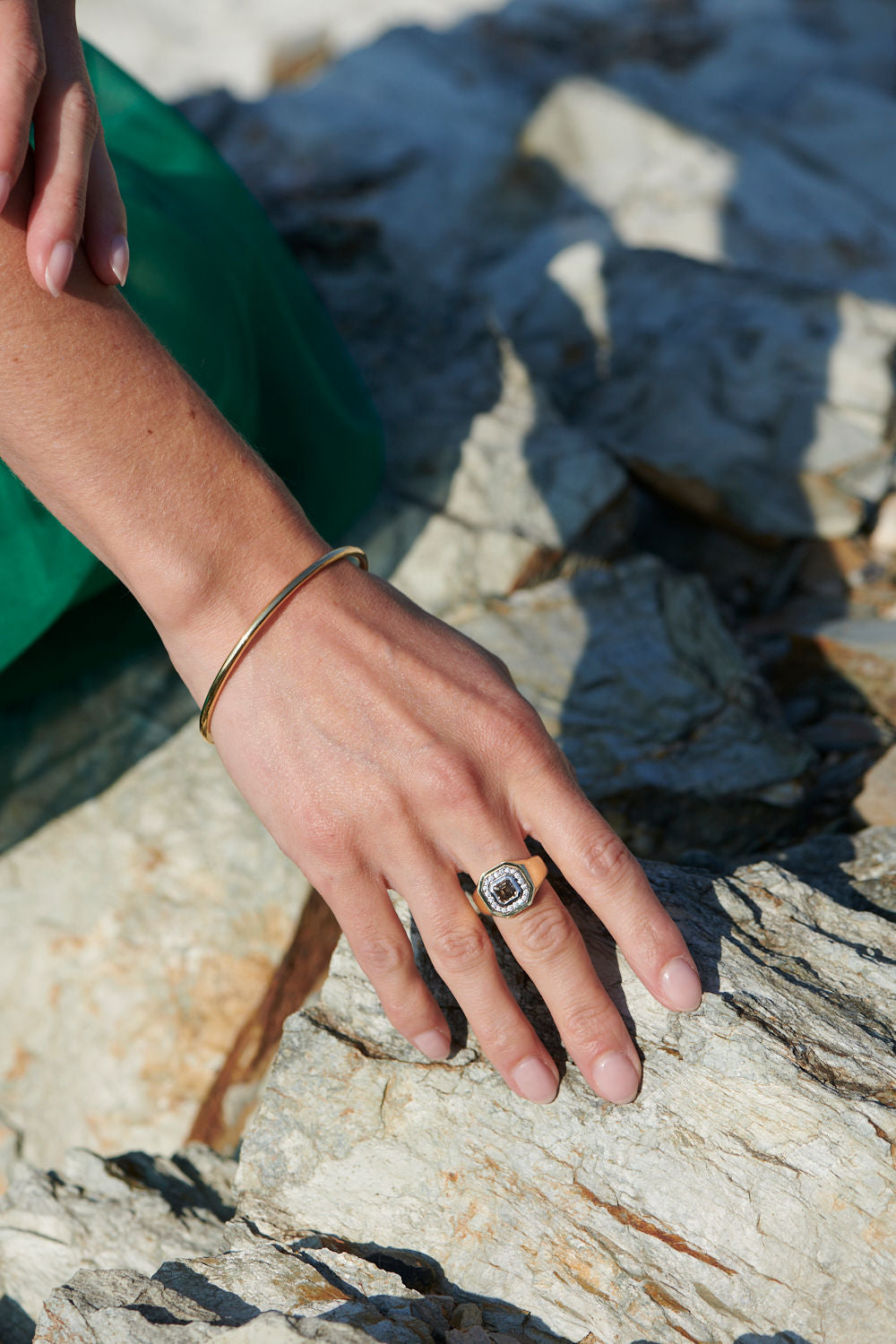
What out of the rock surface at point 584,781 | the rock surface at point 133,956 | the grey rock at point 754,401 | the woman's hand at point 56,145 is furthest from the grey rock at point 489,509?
the woman's hand at point 56,145

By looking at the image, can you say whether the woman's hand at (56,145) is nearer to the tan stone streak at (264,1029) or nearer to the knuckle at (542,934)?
the knuckle at (542,934)

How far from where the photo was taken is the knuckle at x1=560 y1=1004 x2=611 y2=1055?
4.31 feet

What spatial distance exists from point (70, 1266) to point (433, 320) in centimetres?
285

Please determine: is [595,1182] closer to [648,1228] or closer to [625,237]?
[648,1228]

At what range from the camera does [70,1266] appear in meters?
1.59

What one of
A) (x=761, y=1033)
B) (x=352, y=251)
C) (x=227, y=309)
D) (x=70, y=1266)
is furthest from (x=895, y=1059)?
(x=352, y=251)

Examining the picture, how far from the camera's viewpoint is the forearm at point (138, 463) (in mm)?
1210

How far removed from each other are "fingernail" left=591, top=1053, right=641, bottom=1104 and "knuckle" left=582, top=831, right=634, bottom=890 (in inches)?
9.0

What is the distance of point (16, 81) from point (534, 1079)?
137 centimetres

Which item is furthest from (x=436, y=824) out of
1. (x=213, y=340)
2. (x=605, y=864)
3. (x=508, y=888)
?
(x=213, y=340)

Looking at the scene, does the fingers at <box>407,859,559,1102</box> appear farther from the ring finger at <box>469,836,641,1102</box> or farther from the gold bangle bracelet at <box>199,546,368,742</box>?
the gold bangle bracelet at <box>199,546,368,742</box>

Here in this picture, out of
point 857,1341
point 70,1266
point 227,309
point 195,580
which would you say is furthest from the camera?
point 227,309

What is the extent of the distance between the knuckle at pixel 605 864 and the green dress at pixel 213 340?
116 cm

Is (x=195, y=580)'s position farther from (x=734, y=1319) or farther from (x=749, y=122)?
(x=749, y=122)
